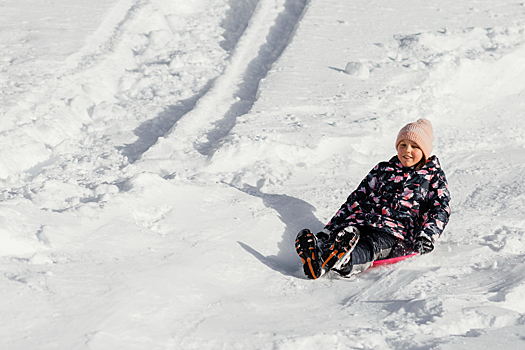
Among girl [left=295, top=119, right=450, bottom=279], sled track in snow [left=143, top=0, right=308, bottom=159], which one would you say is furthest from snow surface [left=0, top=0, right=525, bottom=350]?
girl [left=295, top=119, right=450, bottom=279]

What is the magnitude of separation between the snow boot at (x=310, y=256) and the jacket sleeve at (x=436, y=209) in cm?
64

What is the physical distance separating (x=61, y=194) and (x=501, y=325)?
2779mm

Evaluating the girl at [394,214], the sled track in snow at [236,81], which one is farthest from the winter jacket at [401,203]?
the sled track in snow at [236,81]

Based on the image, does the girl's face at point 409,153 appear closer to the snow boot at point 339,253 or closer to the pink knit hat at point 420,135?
the pink knit hat at point 420,135

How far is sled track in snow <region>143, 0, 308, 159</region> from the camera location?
504 cm

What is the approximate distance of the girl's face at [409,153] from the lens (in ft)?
11.4

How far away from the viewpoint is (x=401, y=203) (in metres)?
3.47

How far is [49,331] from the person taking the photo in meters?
2.08

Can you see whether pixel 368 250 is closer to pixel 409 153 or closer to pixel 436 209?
pixel 436 209

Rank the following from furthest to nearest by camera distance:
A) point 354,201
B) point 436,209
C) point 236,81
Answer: point 236,81
point 354,201
point 436,209

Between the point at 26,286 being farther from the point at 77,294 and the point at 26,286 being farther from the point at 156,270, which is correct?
the point at 156,270

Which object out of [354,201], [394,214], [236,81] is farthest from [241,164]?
[236,81]

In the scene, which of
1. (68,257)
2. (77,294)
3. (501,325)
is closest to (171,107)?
(68,257)

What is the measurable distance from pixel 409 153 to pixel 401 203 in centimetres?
32
